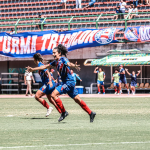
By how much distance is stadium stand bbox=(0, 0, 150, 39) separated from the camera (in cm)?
3023

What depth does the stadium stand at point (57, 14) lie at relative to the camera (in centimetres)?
3023

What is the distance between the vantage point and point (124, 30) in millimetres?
29766

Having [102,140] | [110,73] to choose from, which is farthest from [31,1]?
[102,140]

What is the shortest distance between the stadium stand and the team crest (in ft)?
3.82

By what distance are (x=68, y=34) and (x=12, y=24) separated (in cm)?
480

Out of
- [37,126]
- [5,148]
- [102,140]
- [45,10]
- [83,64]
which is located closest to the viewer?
[5,148]

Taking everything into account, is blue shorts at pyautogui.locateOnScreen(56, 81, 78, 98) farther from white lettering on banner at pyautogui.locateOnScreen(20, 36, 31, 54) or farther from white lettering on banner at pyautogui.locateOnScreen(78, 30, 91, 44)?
white lettering on banner at pyautogui.locateOnScreen(20, 36, 31, 54)

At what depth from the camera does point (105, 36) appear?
28719 millimetres

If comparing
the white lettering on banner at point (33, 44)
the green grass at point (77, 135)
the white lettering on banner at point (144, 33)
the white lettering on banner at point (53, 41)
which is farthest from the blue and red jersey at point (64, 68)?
the white lettering on banner at point (33, 44)

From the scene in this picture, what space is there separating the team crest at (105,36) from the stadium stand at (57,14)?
1.16m

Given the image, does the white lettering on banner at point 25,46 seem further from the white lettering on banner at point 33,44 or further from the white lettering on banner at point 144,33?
the white lettering on banner at point 144,33

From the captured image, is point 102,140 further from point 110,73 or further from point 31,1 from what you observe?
point 31,1

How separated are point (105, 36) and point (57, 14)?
609 centimetres

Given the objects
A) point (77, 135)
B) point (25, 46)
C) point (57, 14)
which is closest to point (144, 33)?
point (57, 14)
